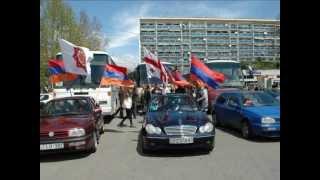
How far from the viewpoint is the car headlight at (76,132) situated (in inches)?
343

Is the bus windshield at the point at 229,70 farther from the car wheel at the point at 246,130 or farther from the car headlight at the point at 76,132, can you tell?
the car headlight at the point at 76,132

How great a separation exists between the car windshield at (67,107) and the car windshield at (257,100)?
186 inches

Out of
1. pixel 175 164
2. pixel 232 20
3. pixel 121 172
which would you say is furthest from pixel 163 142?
pixel 232 20

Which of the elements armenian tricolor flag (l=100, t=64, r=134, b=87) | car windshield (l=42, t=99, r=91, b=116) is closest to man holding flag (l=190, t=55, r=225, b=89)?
armenian tricolor flag (l=100, t=64, r=134, b=87)

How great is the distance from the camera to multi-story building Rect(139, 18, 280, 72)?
165 feet

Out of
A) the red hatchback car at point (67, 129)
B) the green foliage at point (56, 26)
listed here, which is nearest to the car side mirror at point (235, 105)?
the red hatchback car at point (67, 129)

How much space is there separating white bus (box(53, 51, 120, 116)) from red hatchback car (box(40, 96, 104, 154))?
5.38 m

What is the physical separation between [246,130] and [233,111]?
122cm

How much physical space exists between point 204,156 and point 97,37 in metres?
40.2

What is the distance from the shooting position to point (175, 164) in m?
7.90

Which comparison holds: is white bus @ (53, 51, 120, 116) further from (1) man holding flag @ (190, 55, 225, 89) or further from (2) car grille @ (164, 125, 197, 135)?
(2) car grille @ (164, 125, 197, 135)

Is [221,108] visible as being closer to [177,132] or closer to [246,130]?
[246,130]
